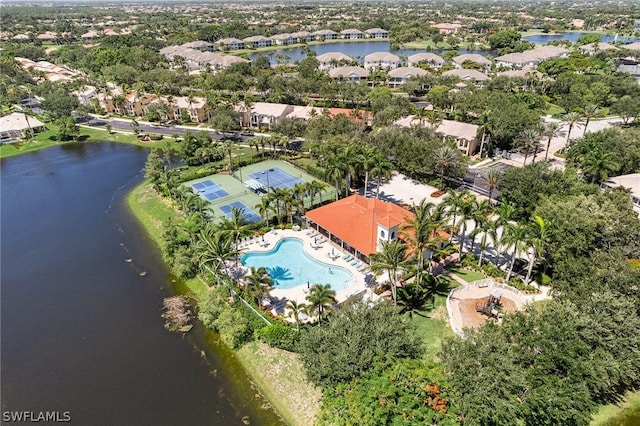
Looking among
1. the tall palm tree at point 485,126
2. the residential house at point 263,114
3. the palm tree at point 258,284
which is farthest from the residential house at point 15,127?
the tall palm tree at point 485,126

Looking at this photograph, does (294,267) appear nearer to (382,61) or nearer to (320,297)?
(320,297)

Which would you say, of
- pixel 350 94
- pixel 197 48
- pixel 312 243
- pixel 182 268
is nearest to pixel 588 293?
pixel 312 243

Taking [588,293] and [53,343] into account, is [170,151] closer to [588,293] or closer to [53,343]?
[53,343]

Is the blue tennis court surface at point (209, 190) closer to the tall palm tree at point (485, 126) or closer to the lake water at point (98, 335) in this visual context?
the lake water at point (98, 335)

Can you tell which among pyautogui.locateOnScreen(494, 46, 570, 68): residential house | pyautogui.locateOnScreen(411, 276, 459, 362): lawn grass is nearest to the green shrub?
pyautogui.locateOnScreen(411, 276, 459, 362): lawn grass

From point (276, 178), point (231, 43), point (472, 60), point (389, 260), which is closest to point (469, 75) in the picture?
point (472, 60)

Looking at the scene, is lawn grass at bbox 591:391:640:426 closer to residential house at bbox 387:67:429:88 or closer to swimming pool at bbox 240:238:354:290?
swimming pool at bbox 240:238:354:290
